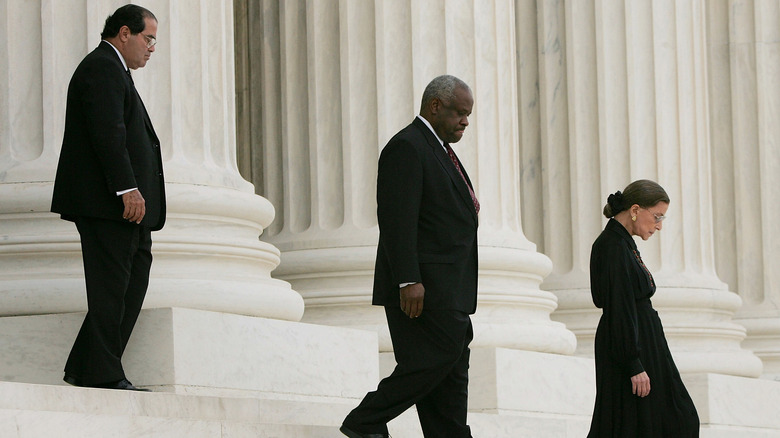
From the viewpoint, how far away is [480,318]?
1978 centimetres

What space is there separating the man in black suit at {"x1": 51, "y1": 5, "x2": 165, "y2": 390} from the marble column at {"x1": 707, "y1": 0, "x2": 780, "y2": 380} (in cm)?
1924

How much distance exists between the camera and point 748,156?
30688 mm

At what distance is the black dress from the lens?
48.9 feet

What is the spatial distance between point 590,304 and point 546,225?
159cm

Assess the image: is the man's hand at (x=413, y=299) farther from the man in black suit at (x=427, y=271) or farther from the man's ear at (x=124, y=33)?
the man's ear at (x=124, y=33)

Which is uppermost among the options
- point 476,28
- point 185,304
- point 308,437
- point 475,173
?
point 476,28

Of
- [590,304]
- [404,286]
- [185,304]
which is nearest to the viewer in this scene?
[404,286]

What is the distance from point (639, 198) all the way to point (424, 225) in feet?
10.8

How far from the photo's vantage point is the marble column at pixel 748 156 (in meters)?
30.2

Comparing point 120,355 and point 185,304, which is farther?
point 185,304

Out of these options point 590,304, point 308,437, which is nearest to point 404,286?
point 308,437

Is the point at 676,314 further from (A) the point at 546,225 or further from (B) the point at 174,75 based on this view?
(B) the point at 174,75

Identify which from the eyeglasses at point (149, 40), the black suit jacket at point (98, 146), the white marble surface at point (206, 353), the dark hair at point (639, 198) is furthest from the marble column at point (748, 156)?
the black suit jacket at point (98, 146)

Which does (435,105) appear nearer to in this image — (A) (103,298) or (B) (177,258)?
(A) (103,298)
